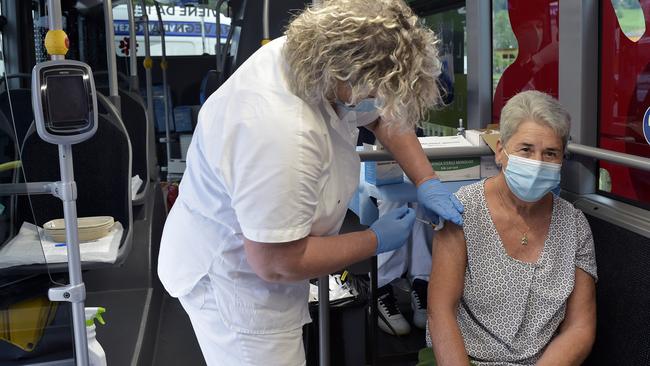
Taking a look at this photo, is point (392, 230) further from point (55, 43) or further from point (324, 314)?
point (55, 43)

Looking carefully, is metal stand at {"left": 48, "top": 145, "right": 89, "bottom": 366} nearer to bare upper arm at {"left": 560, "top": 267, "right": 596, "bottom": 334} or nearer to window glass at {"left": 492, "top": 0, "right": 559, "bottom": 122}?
bare upper arm at {"left": 560, "top": 267, "right": 596, "bottom": 334}

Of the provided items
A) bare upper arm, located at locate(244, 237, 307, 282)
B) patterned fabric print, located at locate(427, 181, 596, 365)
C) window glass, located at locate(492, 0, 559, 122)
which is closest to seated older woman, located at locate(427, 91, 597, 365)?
patterned fabric print, located at locate(427, 181, 596, 365)

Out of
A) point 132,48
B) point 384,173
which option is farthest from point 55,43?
point 132,48

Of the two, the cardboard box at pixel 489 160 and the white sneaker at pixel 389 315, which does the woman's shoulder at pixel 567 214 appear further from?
the white sneaker at pixel 389 315

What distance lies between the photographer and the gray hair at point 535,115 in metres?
1.87

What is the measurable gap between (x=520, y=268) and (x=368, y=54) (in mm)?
917

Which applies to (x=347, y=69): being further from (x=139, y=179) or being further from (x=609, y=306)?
(x=139, y=179)

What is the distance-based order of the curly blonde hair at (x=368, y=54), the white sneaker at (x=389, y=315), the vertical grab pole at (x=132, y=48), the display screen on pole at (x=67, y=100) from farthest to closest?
the vertical grab pole at (x=132, y=48) → the white sneaker at (x=389, y=315) → the display screen on pole at (x=67, y=100) → the curly blonde hair at (x=368, y=54)

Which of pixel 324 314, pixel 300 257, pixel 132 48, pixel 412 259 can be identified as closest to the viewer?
pixel 300 257

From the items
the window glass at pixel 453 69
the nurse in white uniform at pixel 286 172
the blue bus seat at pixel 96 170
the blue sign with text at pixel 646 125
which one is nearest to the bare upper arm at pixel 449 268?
the nurse in white uniform at pixel 286 172

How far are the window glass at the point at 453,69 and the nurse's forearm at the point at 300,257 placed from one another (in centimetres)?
254

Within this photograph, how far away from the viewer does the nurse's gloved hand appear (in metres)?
1.56

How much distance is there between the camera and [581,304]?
1854 mm

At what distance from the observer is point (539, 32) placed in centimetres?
287
